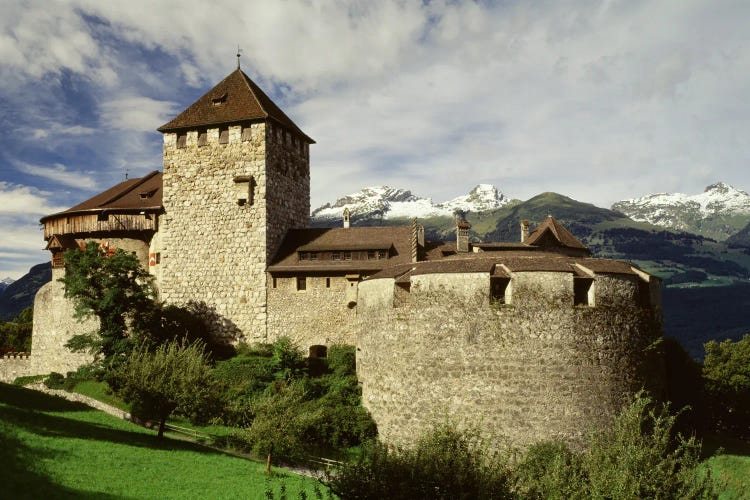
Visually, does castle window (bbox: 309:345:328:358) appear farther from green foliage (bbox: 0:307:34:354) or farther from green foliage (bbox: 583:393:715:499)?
green foliage (bbox: 0:307:34:354)

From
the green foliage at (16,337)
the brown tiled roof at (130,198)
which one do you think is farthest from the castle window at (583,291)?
the green foliage at (16,337)

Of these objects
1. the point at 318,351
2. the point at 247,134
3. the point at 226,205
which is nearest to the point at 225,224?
the point at 226,205

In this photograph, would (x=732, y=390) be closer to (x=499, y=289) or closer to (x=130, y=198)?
(x=499, y=289)

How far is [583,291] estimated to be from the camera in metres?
27.7

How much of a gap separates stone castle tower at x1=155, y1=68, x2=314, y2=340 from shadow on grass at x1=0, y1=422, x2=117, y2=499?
1794cm

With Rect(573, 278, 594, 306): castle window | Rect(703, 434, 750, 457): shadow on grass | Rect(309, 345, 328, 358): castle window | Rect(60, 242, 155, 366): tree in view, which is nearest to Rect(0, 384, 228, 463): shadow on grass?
Rect(60, 242, 155, 366): tree

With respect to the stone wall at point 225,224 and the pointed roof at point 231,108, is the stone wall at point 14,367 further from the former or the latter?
the pointed roof at point 231,108

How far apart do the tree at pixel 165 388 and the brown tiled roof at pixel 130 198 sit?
15435mm

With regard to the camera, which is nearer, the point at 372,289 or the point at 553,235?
the point at 372,289

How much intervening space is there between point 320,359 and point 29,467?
18.6 m

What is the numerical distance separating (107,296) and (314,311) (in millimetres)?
11477

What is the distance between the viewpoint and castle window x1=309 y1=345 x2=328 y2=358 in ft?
119

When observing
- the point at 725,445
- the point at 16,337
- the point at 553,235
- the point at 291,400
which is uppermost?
the point at 553,235

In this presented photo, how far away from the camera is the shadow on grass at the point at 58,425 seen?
23.3 metres
